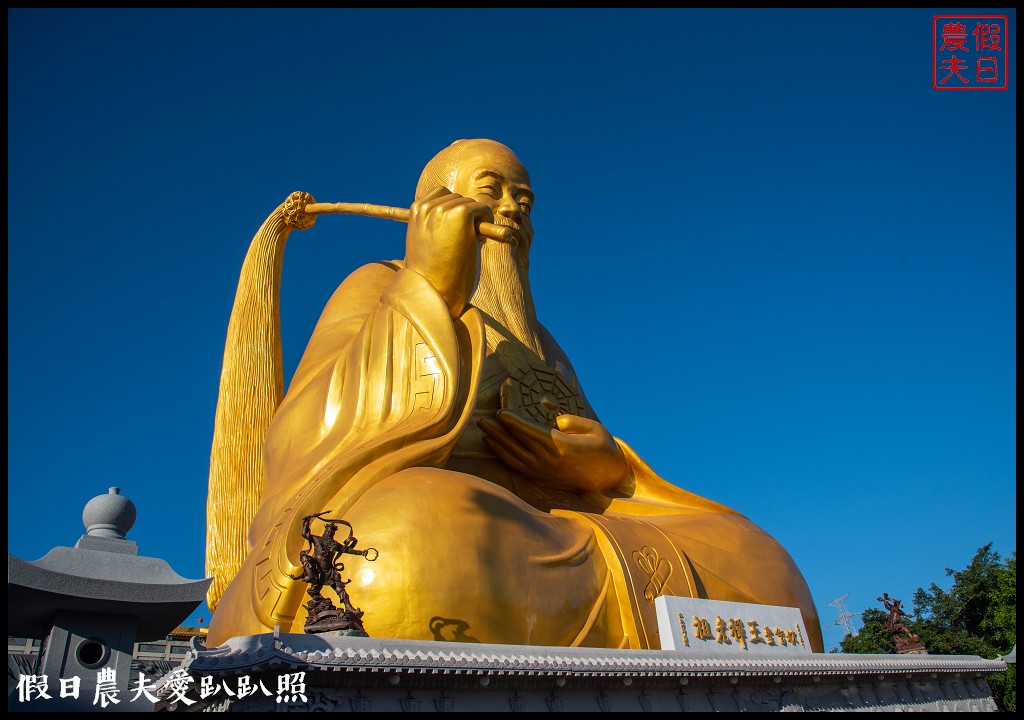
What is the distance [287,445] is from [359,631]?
2353 mm

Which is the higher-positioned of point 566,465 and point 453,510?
point 566,465

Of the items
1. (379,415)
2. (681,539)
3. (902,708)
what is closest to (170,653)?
(379,415)

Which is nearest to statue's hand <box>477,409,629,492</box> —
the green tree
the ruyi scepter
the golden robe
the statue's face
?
the golden robe

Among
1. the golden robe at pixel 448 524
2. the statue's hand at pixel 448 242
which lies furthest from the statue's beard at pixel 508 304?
the statue's hand at pixel 448 242

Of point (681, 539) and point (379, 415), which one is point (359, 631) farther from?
point (681, 539)

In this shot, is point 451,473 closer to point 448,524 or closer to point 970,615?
point 448,524

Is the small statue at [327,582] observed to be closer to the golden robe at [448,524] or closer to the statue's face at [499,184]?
the golden robe at [448,524]

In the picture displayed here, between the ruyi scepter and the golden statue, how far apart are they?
0.02 meters

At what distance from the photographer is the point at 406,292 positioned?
19.2 feet

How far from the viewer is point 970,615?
16031 millimetres

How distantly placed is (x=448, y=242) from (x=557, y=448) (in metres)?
1.82

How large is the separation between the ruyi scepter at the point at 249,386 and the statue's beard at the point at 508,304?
1310 mm

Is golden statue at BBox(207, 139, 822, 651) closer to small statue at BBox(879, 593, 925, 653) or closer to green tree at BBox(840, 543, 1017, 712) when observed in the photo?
small statue at BBox(879, 593, 925, 653)

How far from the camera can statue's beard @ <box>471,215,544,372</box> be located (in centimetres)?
719
